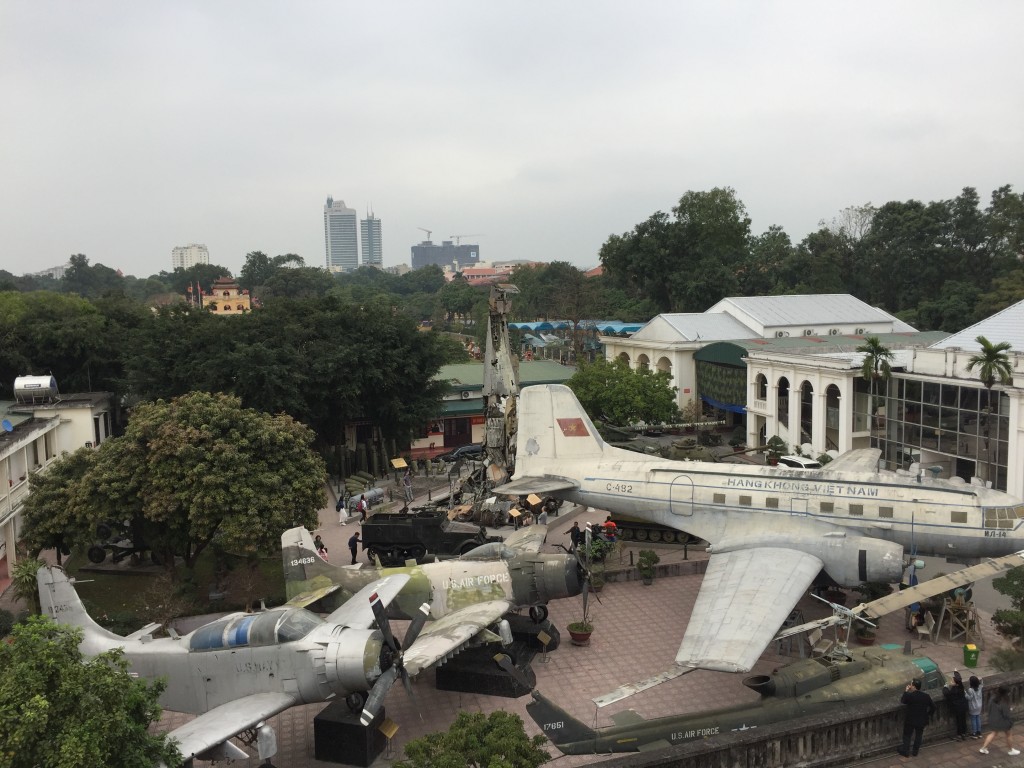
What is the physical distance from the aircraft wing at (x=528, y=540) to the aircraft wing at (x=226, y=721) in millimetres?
7298

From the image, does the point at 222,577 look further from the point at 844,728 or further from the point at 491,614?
the point at 844,728

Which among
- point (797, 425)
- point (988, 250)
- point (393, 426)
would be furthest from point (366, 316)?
point (988, 250)

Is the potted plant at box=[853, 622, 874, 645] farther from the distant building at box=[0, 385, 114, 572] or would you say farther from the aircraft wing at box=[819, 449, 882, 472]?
the distant building at box=[0, 385, 114, 572]

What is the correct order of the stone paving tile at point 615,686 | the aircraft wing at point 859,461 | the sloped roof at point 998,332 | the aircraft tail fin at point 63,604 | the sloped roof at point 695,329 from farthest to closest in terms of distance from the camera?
the sloped roof at point 695,329 < the sloped roof at point 998,332 < the aircraft wing at point 859,461 < the aircraft tail fin at point 63,604 < the stone paving tile at point 615,686

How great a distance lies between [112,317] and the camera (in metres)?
52.8

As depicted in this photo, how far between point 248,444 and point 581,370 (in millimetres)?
28200

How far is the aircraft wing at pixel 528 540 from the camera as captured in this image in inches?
806

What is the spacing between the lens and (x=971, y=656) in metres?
18.8

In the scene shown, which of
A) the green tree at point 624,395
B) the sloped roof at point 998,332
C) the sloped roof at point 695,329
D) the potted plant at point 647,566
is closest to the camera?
the potted plant at point 647,566

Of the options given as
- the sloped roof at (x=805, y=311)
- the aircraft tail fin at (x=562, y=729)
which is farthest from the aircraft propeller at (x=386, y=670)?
the sloped roof at (x=805, y=311)

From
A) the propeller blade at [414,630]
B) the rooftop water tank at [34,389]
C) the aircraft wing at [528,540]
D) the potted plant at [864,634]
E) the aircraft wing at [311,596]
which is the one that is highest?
the rooftop water tank at [34,389]

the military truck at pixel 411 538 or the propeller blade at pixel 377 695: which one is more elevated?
the propeller blade at pixel 377 695

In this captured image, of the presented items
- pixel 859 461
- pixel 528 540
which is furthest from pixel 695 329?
pixel 528 540

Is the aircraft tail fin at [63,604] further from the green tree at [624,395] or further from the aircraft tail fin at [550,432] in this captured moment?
the green tree at [624,395]
